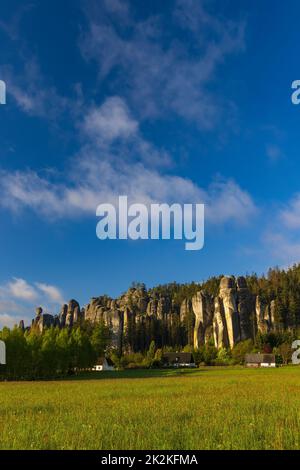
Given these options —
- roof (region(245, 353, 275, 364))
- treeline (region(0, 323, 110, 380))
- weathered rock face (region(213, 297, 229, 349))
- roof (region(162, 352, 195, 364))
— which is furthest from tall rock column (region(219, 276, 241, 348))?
treeline (region(0, 323, 110, 380))

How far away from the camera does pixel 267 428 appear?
18.2 metres

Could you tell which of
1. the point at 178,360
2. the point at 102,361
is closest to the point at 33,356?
the point at 102,361

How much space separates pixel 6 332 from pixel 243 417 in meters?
75.0

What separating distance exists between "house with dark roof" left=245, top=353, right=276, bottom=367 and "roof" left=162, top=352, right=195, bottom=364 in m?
24.1

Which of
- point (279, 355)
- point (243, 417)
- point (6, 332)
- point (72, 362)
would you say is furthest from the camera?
point (279, 355)

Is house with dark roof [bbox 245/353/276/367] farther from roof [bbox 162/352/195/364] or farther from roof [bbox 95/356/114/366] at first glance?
roof [bbox 95/356/114/366]

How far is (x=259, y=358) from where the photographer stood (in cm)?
14025

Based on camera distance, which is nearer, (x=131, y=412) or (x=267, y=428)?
(x=267, y=428)

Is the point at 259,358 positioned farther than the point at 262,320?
No

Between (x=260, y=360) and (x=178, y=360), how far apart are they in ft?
108

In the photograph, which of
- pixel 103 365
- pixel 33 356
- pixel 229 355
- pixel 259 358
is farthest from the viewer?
pixel 229 355

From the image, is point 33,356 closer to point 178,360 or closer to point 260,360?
point 260,360
